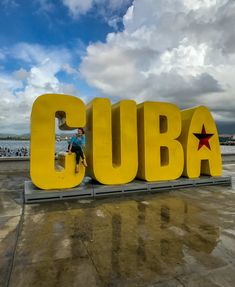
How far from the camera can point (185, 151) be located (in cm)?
925

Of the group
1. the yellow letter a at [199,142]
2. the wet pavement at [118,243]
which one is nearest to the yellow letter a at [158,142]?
the yellow letter a at [199,142]

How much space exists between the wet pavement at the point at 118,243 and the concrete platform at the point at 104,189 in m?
0.36

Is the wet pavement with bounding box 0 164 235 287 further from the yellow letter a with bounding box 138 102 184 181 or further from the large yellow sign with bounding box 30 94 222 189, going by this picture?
the yellow letter a with bounding box 138 102 184 181

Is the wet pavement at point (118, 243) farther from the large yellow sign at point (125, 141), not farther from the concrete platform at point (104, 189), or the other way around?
the large yellow sign at point (125, 141)

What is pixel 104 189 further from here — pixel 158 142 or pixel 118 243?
pixel 118 243

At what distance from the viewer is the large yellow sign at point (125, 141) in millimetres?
7270

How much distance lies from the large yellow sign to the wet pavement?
130cm

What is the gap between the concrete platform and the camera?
6.93 meters

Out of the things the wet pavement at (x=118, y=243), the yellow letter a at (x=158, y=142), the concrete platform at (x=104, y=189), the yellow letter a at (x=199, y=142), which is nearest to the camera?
the wet pavement at (x=118, y=243)

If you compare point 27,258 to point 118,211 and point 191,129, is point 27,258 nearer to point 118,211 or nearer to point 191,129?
point 118,211

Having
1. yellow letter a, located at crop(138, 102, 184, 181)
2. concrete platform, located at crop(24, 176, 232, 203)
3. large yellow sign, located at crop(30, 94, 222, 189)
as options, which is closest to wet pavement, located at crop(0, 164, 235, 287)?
concrete platform, located at crop(24, 176, 232, 203)

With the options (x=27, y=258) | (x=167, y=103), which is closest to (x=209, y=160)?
(x=167, y=103)

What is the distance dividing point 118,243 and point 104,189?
11.7 feet

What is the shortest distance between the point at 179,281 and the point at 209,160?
7.53 m
